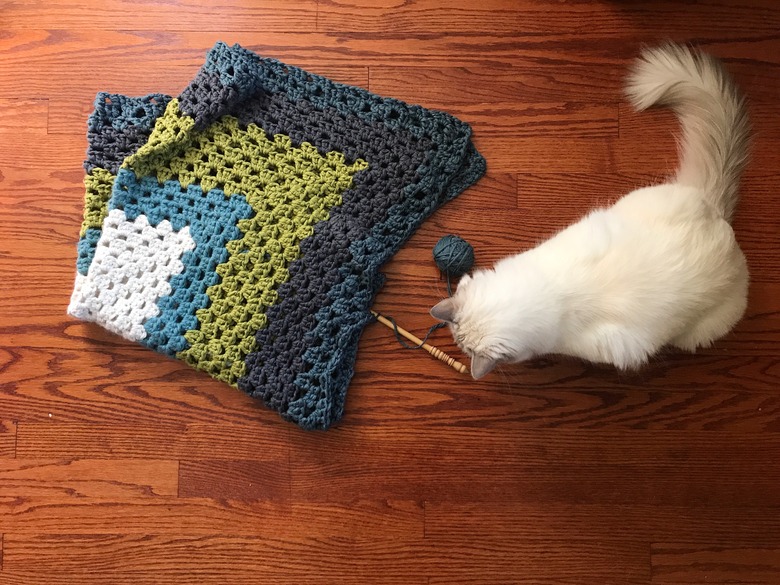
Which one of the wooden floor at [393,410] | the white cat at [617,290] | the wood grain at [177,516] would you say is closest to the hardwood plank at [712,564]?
the wooden floor at [393,410]

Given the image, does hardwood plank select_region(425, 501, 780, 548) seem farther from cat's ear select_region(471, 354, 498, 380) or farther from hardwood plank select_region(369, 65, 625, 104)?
hardwood plank select_region(369, 65, 625, 104)

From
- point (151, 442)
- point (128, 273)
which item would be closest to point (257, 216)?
point (128, 273)

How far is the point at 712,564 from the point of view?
3.81 feet

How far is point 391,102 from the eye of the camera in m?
1.16

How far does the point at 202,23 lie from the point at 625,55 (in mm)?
849

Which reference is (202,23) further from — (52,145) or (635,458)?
(635,458)

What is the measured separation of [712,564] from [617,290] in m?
0.63

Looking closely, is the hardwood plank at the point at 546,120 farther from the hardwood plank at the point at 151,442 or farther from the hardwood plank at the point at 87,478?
the hardwood plank at the point at 87,478

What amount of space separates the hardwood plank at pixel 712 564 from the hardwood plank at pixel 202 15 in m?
1.26

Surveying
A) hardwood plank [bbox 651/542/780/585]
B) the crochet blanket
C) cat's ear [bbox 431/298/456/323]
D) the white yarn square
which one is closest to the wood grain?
the crochet blanket

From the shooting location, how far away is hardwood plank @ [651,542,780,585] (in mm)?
1161

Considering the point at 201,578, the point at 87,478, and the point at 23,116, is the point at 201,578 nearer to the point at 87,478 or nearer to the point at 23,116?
the point at 87,478

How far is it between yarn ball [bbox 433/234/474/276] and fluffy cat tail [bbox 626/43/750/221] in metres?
0.43

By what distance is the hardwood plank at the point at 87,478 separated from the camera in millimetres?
1149
